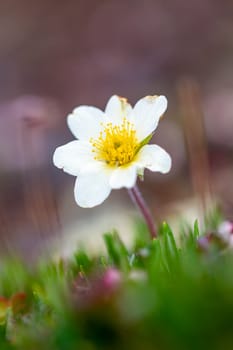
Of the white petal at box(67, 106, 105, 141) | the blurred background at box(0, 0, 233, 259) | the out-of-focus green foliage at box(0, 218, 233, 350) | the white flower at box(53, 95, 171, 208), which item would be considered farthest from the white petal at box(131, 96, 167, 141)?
the blurred background at box(0, 0, 233, 259)

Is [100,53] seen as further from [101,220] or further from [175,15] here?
[101,220]

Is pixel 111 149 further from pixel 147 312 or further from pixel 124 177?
pixel 147 312

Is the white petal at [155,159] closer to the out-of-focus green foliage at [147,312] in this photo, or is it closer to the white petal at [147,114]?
the white petal at [147,114]

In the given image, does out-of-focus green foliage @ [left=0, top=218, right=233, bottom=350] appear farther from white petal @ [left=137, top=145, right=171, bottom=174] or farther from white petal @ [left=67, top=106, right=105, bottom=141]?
white petal @ [left=67, top=106, right=105, bottom=141]

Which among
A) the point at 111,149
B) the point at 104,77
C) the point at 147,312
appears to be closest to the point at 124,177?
the point at 111,149

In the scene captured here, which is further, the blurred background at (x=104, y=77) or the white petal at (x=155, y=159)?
the blurred background at (x=104, y=77)

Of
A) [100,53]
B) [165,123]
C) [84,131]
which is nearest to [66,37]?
[100,53]

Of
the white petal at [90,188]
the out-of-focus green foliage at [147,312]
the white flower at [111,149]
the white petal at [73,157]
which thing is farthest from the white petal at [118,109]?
the out-of-focus green foliage at [147,312]
